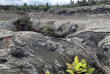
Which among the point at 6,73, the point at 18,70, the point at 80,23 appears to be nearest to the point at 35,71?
the point at 18,70

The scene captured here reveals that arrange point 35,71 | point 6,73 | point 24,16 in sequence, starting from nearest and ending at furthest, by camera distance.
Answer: point 6,73
point 35,71
point 24,16

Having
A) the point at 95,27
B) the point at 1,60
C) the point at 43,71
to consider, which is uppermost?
the point at 95,27

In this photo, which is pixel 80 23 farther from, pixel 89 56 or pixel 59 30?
pixel 89 56

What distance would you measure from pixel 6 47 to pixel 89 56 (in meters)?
8.30

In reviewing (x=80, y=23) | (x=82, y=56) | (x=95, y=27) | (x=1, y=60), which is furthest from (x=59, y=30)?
(x=1, y=60)

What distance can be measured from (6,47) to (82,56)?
7478mm

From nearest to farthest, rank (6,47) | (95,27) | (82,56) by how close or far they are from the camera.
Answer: (6,47)
(82,56)
(95,27)

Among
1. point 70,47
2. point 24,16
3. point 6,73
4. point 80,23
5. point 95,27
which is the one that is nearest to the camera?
point 6,73

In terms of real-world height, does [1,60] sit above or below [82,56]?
above

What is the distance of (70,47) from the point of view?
13.9m

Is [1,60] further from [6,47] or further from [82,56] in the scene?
[82,56]

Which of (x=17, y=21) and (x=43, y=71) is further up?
(x=17, y=21)

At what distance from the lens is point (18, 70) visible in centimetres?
945

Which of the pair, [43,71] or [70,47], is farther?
[70,47]
